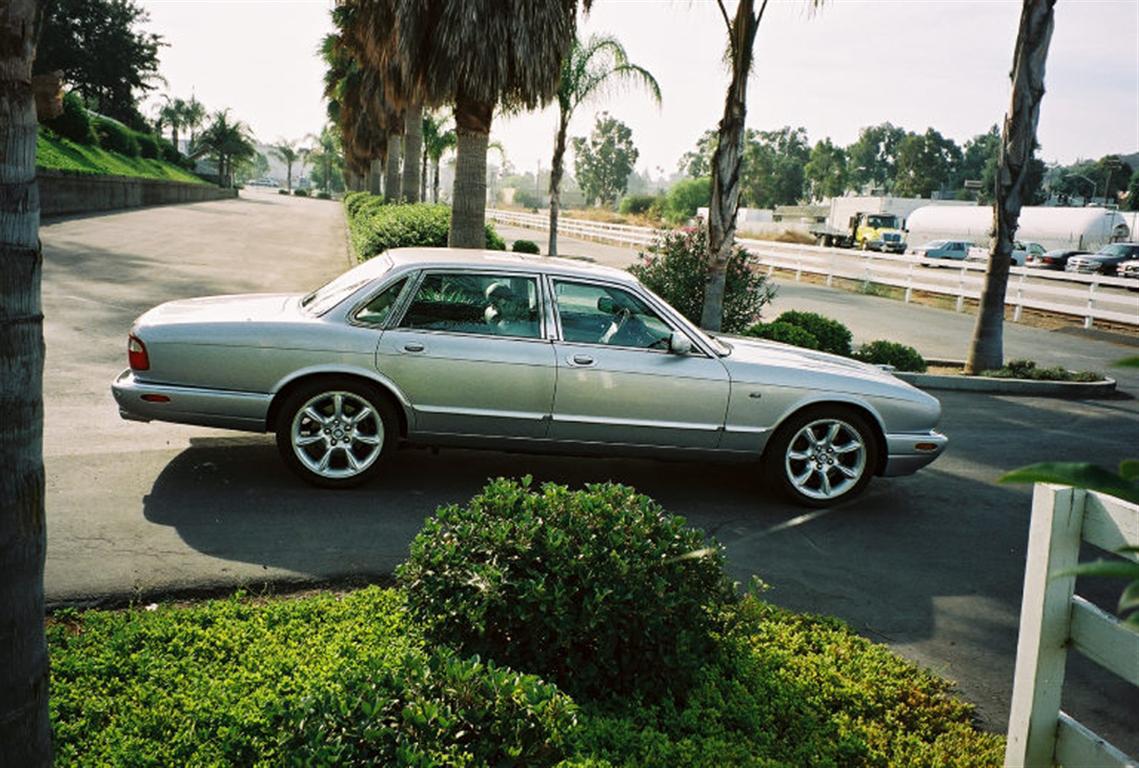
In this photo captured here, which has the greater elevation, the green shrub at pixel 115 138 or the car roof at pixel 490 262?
the green shrub at pixel 115 138

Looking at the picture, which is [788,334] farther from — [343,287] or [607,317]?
[343,287]

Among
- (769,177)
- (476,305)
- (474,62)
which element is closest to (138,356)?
(476,305)

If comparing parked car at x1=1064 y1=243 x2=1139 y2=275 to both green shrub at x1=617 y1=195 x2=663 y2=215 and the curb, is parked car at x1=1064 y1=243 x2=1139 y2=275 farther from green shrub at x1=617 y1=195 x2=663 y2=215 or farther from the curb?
green shrub at x1=617 y1=195 x2=663 y2=215

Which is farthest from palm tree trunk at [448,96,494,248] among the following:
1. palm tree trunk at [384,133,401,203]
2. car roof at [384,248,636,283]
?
palm tree trunk at [384,133,401,203]

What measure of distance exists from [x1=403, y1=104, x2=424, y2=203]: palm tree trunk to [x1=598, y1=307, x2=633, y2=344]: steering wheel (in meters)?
19.4

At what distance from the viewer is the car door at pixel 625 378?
620cm

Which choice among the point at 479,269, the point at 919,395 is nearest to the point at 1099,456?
the point at 919,395

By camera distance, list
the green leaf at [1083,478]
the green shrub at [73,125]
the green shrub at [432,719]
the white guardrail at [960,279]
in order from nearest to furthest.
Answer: the green leaf at [1083,478], the green shrub at [432,719], the white guardrail at [960,279], the green shrub at [73,125]

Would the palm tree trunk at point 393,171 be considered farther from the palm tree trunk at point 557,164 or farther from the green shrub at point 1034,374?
the green shrub at point 1034,374

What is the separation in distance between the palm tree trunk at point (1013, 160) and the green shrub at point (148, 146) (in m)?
53.5

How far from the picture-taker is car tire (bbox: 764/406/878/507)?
649 cm

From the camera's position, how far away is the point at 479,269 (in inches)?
251

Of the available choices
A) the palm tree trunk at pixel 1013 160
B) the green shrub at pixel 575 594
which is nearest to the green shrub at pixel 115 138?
the palm tree trunk at pixel 1013 160

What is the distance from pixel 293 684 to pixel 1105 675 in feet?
12.1
